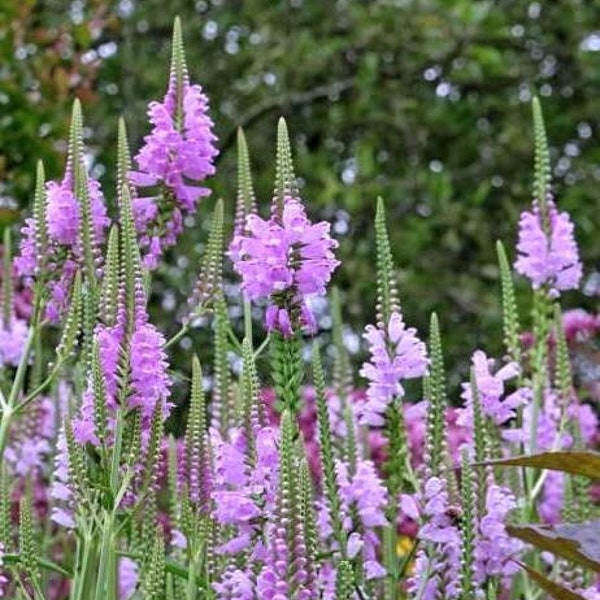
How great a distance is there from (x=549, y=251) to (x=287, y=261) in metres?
0.97

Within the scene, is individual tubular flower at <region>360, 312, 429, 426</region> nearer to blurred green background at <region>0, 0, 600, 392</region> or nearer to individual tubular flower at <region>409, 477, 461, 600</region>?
individual tubular flower at <region>409, 477, 461, 600</region>

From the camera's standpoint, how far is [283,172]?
1.70 meters

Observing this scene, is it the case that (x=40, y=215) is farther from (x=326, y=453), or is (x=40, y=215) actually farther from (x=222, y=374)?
(x=326, y=453)

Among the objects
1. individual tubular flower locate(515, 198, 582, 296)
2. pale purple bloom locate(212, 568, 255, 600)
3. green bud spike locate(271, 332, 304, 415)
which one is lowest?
pale purple bloom locate(212, 568, 255, 600)

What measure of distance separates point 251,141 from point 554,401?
14.5ft

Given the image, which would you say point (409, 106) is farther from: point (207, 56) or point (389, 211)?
point (207, 56)

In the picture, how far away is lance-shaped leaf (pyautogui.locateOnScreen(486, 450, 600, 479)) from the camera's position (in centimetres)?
129

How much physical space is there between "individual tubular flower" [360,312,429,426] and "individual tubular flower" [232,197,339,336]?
252mm

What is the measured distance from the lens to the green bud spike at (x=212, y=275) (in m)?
2.09

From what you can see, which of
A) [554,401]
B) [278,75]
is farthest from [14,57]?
[554,401]

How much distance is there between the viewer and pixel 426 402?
197 centimetres

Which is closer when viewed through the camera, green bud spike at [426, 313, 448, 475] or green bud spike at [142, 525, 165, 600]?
green bud spike at [142, 525, 165, 600]

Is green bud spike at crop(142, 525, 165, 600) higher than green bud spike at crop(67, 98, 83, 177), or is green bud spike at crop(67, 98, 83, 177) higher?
green bud spike at crop(67, 98, 83, 177)

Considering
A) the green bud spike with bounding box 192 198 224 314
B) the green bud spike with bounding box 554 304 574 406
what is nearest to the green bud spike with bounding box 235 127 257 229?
the green bud spike with bounding box 192 198 224 314
